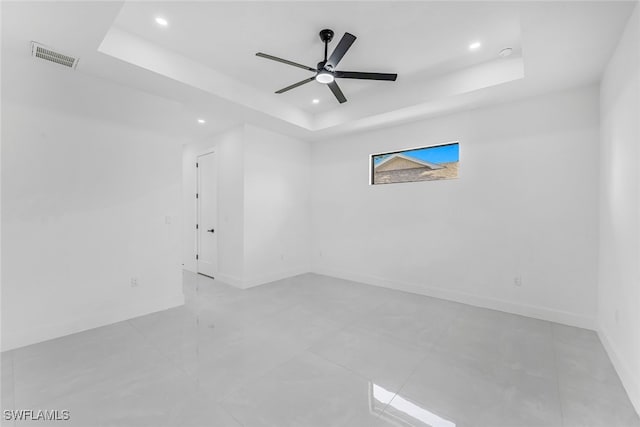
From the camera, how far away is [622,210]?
2316 millimetres

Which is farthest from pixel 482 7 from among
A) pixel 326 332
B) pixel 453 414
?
pixel 326 332

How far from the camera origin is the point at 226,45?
9.80 ft

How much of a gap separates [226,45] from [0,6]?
1.68 meters

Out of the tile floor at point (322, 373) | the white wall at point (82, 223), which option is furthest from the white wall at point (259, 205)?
the tile floor at point (322, 373)

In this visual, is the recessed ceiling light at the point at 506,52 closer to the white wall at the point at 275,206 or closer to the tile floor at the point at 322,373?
the tile floor at the point at 322,373

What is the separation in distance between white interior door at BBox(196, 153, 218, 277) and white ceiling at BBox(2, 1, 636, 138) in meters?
1.69

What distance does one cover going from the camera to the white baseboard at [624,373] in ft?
6.05

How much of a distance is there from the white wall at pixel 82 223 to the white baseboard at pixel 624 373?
453 cm

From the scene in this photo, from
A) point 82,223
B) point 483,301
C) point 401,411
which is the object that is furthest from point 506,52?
point 82,223

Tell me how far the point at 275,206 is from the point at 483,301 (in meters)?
3.70

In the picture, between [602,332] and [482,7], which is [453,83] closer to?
[482,7]

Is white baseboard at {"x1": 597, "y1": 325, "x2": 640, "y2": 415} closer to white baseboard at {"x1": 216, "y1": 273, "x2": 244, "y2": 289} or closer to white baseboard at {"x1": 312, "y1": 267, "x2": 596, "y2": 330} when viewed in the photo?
white baseboard at {"x1": 312, "y1": 267, "x2": 596, "y2": 330}

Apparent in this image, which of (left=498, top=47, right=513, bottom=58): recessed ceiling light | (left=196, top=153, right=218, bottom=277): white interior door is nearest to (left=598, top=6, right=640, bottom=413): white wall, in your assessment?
(left=498, top=47, right=513, bottom=58): recessed ceiling light

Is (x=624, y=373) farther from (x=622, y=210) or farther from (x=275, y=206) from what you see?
(x=275, y=206)
